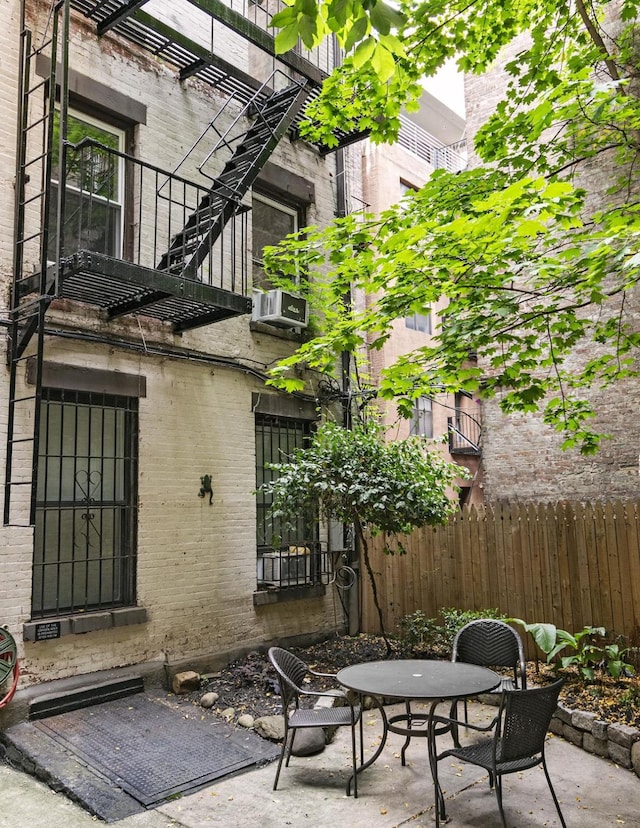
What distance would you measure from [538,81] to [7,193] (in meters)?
5.79

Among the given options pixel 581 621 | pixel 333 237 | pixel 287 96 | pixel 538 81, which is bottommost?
pixel 581 621

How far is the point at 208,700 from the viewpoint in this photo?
702 centimetres

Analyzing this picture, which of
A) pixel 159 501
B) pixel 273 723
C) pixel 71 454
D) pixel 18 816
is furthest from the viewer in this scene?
pixel 159 501

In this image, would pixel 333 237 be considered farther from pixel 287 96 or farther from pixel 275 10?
pixel 275 10

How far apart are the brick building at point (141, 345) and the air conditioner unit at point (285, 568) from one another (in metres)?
0.04

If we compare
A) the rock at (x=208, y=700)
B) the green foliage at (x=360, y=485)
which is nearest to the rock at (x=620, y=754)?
the green foliage at (x=360, y=485)

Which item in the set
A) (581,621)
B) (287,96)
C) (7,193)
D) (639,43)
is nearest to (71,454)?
(7,193)

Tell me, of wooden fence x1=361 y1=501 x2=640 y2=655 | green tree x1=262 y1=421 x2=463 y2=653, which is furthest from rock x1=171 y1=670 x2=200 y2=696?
wooden fence x1=361 y1=501 x2=640 y2=655

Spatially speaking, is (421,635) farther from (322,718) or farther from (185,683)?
(322,718)

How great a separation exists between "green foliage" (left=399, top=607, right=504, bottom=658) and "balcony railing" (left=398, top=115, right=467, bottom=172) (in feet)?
53.3

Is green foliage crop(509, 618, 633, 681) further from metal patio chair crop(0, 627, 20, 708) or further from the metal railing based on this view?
the metal railing

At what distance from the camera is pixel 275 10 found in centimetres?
1032

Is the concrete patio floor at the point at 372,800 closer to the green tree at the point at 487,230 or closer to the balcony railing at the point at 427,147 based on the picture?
the green tree at the point at 487,230

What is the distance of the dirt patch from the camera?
6.42 meters
